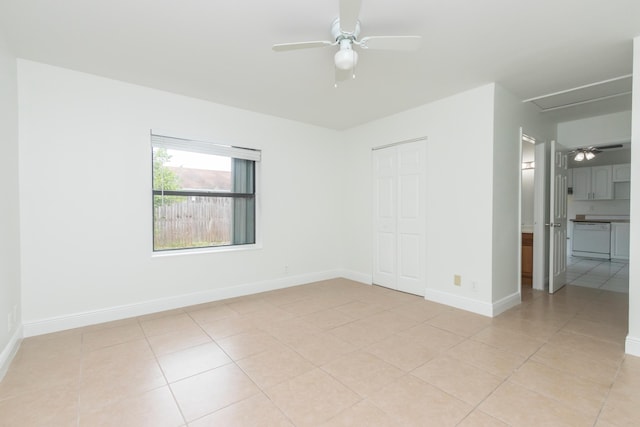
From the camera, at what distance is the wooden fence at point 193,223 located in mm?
3572

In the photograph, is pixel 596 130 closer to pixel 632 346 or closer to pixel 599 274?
pixel 599 274

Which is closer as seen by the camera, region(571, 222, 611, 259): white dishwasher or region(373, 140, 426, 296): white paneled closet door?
region(373, 140, 426, 296): white paneled closet door

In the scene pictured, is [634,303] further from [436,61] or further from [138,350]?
[138,350]

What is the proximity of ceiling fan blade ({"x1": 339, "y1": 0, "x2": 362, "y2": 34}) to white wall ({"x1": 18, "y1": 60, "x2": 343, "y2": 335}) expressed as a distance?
2.46 metres

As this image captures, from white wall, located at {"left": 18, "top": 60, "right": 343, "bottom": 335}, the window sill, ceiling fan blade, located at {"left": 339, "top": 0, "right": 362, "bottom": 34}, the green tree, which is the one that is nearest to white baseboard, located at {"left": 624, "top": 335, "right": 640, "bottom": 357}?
ceiling fan blade, located at {"left": 339, "top": 0, "right": 362, "bottom": 34}

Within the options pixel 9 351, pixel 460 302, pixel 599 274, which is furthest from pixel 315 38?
pixel 599 274

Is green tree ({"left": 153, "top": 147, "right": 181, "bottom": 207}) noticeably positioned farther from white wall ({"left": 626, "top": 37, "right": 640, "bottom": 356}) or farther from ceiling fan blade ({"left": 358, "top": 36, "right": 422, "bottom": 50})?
white wall ({"left": 626, "top": 37, "right": 640, "bottom": 356})

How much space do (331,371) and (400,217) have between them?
263 centimetres

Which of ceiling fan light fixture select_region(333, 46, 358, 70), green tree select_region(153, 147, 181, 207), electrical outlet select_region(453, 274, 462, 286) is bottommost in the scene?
electrical outlet select_region(453, 274, 462, 286)

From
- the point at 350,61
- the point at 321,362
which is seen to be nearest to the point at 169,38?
the point at 350,61

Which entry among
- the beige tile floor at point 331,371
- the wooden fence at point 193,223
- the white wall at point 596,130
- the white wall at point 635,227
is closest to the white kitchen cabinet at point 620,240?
the white wall at point 596,130

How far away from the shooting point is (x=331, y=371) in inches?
85.4

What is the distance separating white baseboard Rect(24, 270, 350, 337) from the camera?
2822mm

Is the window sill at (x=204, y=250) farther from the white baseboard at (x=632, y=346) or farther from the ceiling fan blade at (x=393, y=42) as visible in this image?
the white baseboard at (x=632, y=346)
